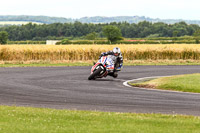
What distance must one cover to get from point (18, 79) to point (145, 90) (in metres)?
7.86

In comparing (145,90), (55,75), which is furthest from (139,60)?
(145,90)

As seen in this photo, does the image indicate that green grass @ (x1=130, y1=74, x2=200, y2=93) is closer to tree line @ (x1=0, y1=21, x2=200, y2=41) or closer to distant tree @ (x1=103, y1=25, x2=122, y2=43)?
distant tree @ (x1=103, y1=25, x2=122, y2=43)

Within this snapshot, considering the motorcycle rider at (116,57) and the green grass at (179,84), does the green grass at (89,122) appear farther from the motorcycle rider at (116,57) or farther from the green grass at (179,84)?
the motorcycle rider at (116,57)

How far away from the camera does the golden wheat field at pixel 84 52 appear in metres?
42.8

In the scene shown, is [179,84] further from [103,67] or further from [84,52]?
[84,52]

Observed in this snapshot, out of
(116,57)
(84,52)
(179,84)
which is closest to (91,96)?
(179,84)

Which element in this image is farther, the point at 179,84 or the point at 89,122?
the point at 179,84

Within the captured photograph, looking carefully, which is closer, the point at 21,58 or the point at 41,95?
the point at 41,95

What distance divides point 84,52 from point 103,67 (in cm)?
1984

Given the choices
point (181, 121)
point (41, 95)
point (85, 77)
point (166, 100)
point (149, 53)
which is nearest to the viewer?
point (181, 121)

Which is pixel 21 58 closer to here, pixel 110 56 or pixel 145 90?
pixel 110 56

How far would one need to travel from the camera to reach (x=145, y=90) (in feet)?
66.6

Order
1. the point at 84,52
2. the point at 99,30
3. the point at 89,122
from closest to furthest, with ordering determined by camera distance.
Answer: the point at 89,122 → the point at 84,52 → the point at 99,30

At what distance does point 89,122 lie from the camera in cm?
1164
